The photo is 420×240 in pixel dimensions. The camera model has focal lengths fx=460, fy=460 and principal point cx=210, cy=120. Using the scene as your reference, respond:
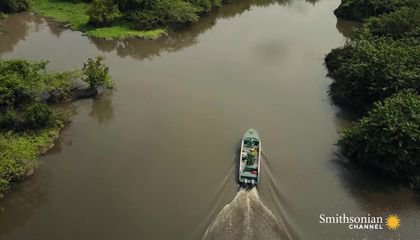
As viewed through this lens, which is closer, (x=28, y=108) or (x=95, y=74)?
(x=28, y=108)

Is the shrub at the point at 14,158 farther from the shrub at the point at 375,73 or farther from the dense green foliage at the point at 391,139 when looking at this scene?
the shrub at the point at 375,73

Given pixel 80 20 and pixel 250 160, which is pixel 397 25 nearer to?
pixel 250 160

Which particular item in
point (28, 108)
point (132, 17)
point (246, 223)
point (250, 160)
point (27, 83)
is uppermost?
point (132, 17)

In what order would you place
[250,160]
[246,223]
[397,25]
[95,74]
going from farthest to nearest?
[397,25] < [95,74] < [250,160] < [246,223]

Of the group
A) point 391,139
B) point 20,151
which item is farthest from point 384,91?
point 20,151

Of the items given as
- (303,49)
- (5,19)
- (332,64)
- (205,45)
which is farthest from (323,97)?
(5,19)

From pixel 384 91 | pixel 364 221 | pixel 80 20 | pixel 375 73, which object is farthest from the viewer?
pixel 80 20

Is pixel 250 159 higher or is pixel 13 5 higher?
pixel 13 5

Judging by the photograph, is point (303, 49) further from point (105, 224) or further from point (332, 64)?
point (105, 224)
